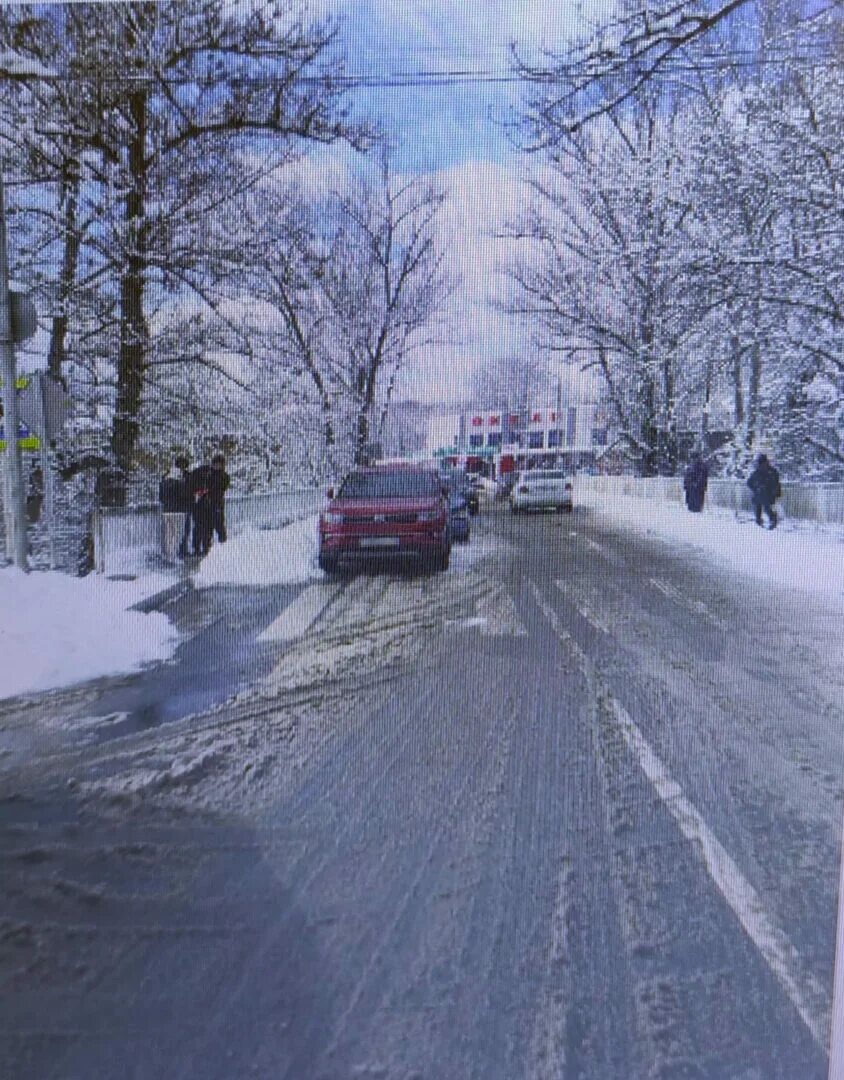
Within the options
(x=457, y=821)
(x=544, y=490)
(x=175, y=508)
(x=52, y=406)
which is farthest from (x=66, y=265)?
(x=457, y=821)

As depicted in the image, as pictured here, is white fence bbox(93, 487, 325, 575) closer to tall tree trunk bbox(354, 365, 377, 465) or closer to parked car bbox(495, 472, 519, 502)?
tall tree trunk bbox(354, 365, 377, 465)

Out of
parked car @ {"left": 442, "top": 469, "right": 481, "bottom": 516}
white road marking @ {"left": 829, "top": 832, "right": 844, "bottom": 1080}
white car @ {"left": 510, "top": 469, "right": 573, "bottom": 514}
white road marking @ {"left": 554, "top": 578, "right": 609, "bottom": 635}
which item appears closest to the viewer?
white road marking @ {"left": 829, "top": 832, "right": 844, "bottom": 1080}

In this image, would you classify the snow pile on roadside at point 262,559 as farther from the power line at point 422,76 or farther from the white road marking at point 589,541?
the power line at point 422,76

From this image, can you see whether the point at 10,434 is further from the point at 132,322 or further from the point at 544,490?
the point at 544,490

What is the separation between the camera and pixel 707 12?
84 centimetres

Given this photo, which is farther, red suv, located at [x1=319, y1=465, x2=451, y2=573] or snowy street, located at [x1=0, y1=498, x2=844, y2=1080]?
red suv, located at [x1=319, y1=465, x2=451, y2=573]

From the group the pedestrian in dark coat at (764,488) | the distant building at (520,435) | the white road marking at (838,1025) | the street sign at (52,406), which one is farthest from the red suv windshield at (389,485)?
the white road marking at (838,1025)

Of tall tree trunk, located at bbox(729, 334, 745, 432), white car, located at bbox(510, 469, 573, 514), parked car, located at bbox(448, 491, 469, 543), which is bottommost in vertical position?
parked car, located at bbox(448, 491, 469, 543)

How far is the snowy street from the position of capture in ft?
1.98

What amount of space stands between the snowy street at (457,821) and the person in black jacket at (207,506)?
0.19 feet

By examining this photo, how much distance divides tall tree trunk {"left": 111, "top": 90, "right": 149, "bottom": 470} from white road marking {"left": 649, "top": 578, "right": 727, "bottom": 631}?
0.95 meters

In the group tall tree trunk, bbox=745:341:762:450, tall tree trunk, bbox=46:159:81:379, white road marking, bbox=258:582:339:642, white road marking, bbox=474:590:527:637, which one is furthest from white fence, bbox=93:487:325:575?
tall tree trunk, bbox=745:341:762:450

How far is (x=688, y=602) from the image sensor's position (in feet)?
4.07

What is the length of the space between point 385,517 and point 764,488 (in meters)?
0.65
